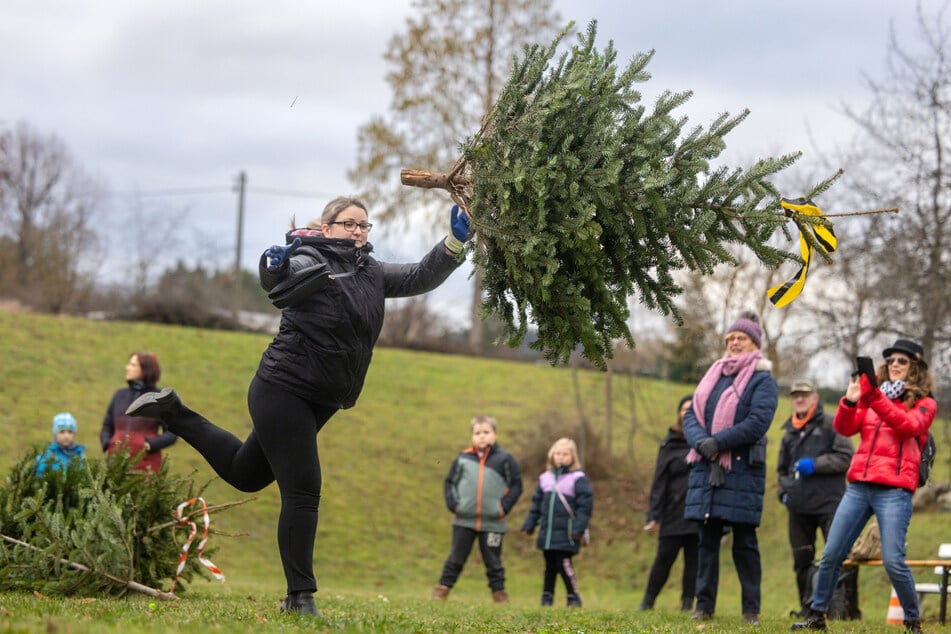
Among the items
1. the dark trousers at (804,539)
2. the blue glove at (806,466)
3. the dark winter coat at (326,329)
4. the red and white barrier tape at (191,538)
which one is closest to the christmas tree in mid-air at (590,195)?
the dark winter coat at (326,329)

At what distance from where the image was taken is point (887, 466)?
7.73 meters

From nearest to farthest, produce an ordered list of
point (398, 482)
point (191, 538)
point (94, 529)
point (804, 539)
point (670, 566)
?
point (94, 529)
point (191, 538)
point (804, 539)
point (670, 566)
point (398, 482)

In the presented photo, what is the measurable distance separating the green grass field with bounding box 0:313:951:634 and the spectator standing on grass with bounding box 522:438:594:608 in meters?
0.61

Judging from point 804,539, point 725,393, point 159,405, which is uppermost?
point 725,393

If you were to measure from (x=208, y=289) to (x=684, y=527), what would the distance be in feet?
130

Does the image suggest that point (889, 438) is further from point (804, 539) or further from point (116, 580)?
point (116, 580)

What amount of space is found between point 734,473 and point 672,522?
289 cm

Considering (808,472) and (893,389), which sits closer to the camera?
(893,389)

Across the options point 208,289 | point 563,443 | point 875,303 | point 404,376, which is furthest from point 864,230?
point 208,289

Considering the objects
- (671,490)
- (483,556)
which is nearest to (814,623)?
(671,490)

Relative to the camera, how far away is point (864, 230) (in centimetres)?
1688

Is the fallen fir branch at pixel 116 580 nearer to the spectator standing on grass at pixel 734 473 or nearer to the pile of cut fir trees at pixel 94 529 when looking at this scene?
the pile of cut fir trees at pixel 94 529

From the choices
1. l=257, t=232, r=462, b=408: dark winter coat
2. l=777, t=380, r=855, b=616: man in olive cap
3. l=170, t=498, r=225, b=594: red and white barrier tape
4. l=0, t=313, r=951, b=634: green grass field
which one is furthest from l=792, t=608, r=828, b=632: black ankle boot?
l=170, t=498, r=225, b=594: red and white barrier tape

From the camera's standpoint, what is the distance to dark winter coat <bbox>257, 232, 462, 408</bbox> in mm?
6395
